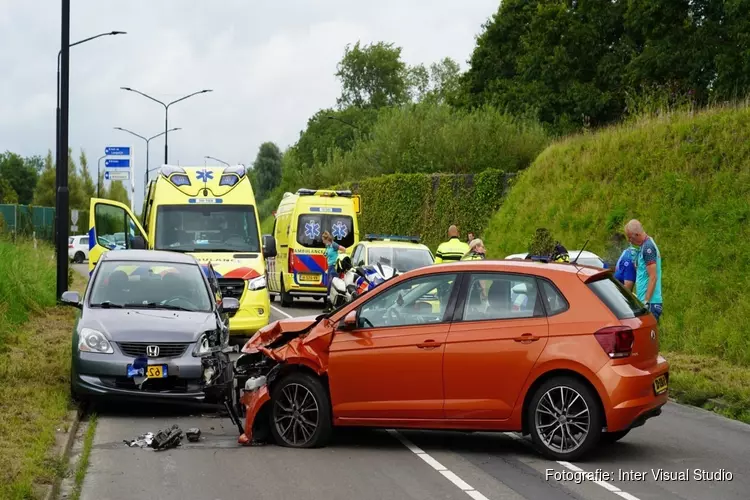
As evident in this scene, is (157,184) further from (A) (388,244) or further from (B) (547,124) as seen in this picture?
(B) (547,124)

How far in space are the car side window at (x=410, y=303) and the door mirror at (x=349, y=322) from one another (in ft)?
0.17

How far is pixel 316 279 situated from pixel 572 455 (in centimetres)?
2101

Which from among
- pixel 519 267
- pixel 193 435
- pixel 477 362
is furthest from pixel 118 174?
pixel 477 362

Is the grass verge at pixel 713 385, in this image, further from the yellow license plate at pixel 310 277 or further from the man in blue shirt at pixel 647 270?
the yellow license plate at pixel 310 277

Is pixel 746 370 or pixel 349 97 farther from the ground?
pixel 349 97

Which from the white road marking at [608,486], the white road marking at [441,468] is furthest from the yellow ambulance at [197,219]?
the white road marking at [608,486]

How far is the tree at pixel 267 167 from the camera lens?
145 m

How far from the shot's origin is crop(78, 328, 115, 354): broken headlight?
39.5 ft

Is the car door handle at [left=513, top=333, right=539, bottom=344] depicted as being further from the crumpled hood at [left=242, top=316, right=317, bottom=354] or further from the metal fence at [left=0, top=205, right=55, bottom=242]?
the metal fence at [left=0, top=205, right=55, bottom=242]

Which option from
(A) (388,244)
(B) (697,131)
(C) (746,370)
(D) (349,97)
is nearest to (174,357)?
(C) (746,370)

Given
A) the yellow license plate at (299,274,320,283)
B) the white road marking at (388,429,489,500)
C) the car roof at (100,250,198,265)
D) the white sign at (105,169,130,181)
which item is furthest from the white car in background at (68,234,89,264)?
the white road marking at (388,429,489,500)

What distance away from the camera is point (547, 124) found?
5272 centimetres

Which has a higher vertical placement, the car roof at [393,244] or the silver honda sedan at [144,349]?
the car roof at [393,244]

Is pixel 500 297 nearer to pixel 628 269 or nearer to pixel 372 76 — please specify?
pixel 628 269
